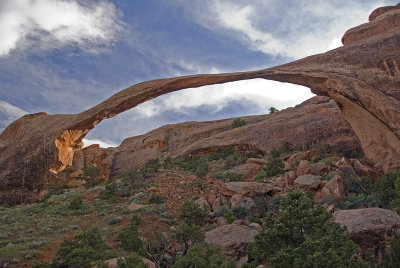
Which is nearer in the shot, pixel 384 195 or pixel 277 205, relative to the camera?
pixel 384 195

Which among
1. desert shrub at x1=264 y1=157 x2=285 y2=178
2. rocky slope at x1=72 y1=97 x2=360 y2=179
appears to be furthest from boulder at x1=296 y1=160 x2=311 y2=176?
rocky slope at x1=72 y1=97 x2=360 y2=179

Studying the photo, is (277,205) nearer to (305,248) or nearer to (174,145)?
(305,248)

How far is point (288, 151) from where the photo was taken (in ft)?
79.3

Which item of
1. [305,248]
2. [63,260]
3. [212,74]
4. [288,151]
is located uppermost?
[212,74]

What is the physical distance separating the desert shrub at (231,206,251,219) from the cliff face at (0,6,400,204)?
22.2 feet

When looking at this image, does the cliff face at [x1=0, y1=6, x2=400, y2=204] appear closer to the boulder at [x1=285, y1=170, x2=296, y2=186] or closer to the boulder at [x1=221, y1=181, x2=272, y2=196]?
the boulder at [x1=285, y1=170, x2=296, y2=186]

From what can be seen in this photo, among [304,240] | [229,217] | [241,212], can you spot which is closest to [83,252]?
[304,240]

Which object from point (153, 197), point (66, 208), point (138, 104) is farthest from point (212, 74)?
point (66, 208)

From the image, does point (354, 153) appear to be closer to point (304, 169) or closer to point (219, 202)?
point (304, 169)

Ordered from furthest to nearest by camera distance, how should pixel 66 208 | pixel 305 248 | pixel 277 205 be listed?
pixel 66 208 → pixel 277 205 → pixel 305 248

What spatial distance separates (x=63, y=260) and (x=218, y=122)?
119 feet

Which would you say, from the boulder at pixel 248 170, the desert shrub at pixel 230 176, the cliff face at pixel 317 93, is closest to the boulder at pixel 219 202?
the desert shrub at pixel 230 176

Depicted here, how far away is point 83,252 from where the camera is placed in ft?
26.7

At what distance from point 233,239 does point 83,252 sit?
13.8ft
